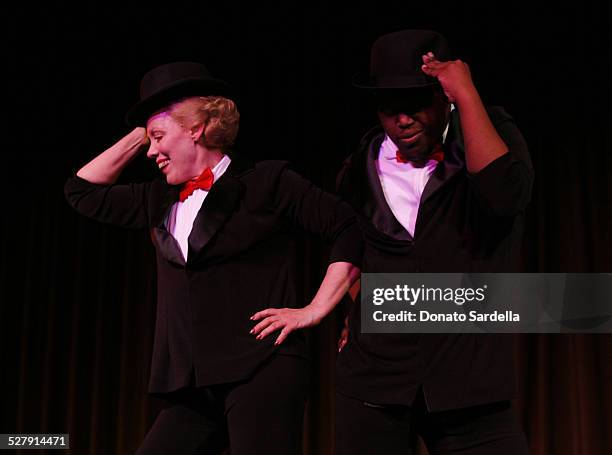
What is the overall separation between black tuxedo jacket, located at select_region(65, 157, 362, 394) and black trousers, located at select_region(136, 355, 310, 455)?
43 mm

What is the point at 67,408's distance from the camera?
4.43m

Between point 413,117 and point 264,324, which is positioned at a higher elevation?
point 413,117

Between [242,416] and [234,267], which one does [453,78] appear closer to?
[234,267]

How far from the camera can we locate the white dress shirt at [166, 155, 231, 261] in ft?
6.65

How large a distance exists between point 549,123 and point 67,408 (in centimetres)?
284

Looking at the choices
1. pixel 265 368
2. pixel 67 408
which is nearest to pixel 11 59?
pixel 67 408

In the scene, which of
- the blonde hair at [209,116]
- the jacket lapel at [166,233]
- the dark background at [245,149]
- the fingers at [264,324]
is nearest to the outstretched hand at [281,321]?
the fingers at [264,324]

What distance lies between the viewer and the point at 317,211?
2.01 metres

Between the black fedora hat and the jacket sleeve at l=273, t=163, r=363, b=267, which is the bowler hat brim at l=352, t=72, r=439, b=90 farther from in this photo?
the jacket sleeve at l=273, t=163, r=363, b=267

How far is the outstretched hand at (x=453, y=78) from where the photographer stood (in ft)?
5.45

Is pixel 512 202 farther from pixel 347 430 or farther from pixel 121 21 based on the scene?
pixel 121 21

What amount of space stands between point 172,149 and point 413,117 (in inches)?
24.1

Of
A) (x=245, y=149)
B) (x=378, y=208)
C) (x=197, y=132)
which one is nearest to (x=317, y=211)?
(x=378, y=208)

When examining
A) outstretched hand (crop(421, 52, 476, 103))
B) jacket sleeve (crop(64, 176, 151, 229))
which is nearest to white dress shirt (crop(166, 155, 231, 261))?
jacket sleeve (crop(64, 176, 151, 229))
